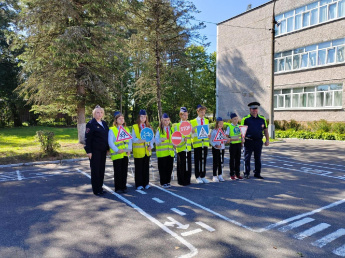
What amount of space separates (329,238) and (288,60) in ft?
80.2

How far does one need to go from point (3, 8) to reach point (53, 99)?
65.2ft

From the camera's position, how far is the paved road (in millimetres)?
3750

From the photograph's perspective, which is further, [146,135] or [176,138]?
[176,138]

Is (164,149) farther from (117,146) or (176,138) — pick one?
(117,146)

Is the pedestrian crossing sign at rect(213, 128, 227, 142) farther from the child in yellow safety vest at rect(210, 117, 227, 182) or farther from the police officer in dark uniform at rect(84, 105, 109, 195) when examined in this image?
the police officer in dark uniform at rect(84, 105, 109, 195)

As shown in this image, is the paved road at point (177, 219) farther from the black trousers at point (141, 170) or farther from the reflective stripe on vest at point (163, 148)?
the reflective stripe on vest at point (163, 148)

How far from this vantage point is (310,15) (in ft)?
74.8

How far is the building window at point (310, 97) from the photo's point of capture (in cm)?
2131

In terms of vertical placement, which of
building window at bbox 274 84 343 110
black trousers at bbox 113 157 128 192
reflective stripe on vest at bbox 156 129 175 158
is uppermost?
building window at bbox 274 84 343 110

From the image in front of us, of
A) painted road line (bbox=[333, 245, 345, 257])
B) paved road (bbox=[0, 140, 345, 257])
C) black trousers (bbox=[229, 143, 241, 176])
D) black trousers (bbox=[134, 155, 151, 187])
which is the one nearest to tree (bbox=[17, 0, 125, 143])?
paved road (bbox=[0, 140, 345, 257])

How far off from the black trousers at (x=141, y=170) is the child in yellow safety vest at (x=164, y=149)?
0.37 meters

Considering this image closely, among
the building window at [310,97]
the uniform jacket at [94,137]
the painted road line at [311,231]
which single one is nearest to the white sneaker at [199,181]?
the uniform jacket at [94,137]

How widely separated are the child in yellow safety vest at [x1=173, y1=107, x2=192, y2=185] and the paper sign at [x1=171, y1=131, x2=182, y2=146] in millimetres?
109

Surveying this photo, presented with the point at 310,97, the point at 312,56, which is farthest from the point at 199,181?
the point at 312,56
